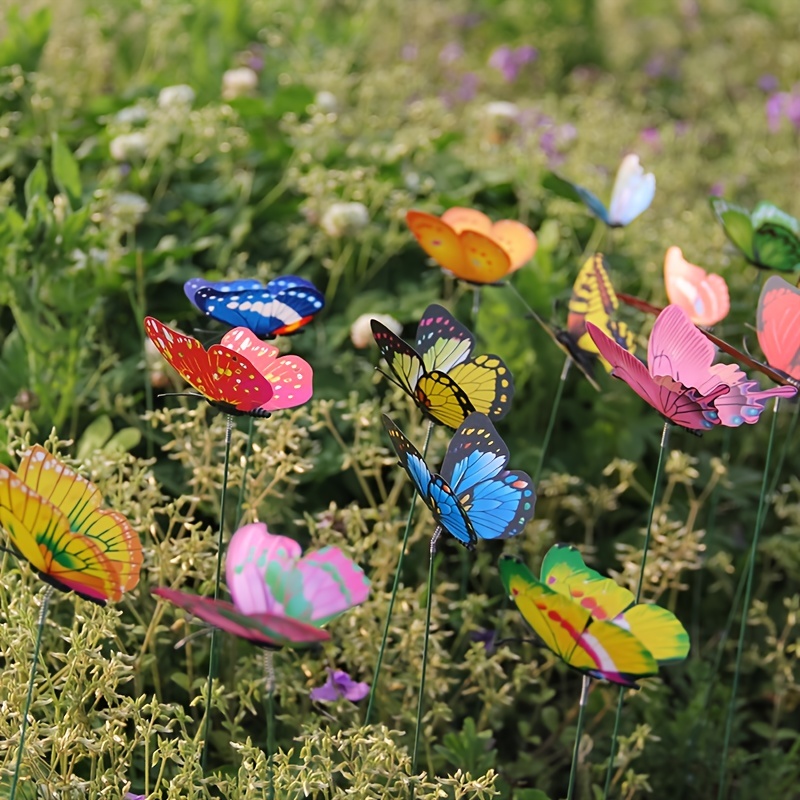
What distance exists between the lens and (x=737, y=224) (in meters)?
1.48

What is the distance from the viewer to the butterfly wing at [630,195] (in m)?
1.64

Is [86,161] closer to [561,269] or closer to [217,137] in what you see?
[217,137]

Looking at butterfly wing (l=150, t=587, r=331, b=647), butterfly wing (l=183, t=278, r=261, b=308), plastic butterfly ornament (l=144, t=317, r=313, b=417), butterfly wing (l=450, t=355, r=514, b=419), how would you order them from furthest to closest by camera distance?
A: butterfly wing (l=183, t=278, r=261, b=308) < butterfly wing (l=450, t=355, r=514, b=419) < plastic butterfly ornament (l=144, t=317, r=313, b=417) < butterfly wing (l=150, t=587, r=331, b=647)

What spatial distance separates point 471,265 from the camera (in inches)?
55.9

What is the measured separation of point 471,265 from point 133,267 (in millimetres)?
866

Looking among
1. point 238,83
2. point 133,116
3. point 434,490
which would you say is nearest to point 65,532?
point 434,490

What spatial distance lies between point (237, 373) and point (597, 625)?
385 mm

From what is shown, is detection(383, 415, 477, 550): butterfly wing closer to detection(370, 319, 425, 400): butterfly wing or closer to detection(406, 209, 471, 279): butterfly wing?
detection(370, 319, 425, 400): butterfly wing

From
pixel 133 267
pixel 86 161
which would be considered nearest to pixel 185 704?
pixel 133 267

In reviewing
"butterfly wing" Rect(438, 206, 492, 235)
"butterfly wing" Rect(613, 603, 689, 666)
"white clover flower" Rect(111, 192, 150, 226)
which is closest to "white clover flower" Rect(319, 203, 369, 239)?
"white clover flower" Rect(111, 192, 150, 226)

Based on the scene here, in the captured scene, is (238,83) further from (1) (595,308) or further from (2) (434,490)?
(2) (434,490)

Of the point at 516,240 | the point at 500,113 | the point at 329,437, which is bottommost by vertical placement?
the point at 329,437

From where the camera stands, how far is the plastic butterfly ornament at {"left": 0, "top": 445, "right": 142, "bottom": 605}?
0.84 m

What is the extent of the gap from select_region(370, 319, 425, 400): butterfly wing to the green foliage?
0.87 feet
